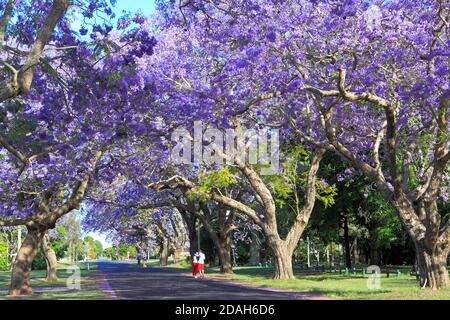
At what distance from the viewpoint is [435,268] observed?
1675 cm

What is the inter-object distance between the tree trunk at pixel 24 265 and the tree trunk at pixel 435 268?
1302 cm

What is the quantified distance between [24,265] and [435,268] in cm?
1386

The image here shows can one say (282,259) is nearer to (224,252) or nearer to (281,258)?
(281,258)

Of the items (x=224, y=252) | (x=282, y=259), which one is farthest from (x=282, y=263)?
(x=224, y=252)

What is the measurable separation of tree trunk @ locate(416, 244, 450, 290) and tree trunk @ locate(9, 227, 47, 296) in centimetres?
1302

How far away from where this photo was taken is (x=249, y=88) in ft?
61.9

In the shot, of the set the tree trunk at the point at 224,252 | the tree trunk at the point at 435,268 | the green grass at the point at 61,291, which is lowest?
the green grass at the point at 61,291

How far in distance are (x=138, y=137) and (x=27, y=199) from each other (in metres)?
A: 6.43

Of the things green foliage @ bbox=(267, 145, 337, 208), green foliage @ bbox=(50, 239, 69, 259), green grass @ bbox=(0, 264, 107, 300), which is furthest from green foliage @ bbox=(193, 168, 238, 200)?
green foliage @ bbox=(50, 239, 69, 259)

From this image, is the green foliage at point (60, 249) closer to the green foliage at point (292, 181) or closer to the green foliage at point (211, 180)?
the green foliage at point (292, 181)

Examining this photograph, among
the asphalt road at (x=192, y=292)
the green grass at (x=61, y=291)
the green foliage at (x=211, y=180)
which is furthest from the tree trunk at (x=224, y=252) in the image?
the green foliage at (x=211, y=180)

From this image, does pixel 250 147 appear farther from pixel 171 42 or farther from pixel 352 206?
pixel 352 206

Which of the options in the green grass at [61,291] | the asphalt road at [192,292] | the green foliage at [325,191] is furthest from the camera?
the green foliage at [325,191]

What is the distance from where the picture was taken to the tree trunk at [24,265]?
21.4 metres
